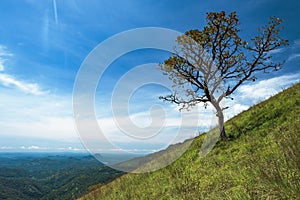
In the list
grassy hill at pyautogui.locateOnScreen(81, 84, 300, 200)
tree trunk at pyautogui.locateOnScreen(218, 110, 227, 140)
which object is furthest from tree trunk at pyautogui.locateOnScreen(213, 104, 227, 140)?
grassy hill at pyautogui.locateOnScreen(81, 84, 300, 200)

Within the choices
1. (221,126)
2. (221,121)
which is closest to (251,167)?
(221,126)

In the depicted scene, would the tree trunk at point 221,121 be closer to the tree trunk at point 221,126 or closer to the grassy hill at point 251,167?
the tree trunk at point 221,126

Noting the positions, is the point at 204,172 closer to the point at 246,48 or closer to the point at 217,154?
the point at 217,154

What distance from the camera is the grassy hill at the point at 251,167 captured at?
6.14 metres

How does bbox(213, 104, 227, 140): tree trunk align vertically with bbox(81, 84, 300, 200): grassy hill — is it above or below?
above

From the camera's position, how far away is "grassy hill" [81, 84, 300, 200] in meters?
6.14

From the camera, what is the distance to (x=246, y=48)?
20750 mm

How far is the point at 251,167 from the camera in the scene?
823cm

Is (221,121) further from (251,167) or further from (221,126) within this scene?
(251,167)

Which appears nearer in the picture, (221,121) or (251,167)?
(251,167)

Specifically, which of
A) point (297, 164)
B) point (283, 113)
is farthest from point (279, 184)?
point (283, 113)

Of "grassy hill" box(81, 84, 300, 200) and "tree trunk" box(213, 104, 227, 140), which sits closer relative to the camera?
"grassy hill" box(81, 84, 300, 200)

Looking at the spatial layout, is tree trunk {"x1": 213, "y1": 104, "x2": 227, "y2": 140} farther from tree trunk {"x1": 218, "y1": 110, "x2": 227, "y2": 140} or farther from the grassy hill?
the grassy hill

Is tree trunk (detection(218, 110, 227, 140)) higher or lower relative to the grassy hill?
higher
